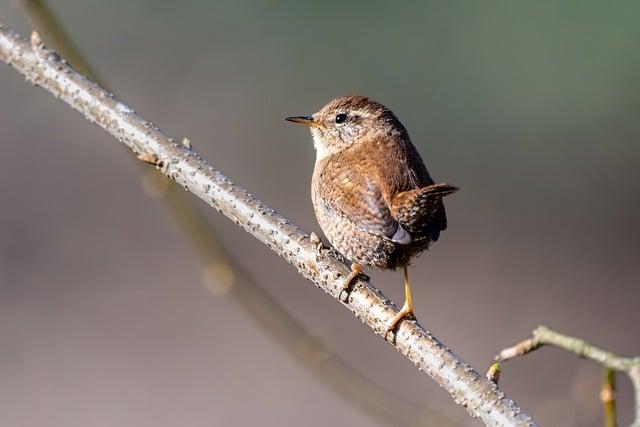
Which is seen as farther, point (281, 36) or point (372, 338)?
point (281, 36)

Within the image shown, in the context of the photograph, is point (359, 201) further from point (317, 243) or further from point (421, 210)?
point (317, 243)

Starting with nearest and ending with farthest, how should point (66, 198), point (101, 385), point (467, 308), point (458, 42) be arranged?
point (101, 385)
point (467, 308)
point (66, 198)
point (458, 42)

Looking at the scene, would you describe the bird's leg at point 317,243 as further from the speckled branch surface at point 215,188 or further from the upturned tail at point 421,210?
the upturned tail at point 421,210

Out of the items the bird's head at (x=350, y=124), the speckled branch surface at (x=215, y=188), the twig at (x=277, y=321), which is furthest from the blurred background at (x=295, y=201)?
the speckled branch surface at (x=215, y=188)

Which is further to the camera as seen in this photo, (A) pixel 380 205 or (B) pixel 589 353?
(A) pixel 380 205

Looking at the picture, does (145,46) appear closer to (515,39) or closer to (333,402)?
(515,39)

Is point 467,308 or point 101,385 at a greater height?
point 467,308

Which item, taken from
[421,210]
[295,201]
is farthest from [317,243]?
[295,201]

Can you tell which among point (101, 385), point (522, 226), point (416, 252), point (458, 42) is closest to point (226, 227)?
point (101, 385)
